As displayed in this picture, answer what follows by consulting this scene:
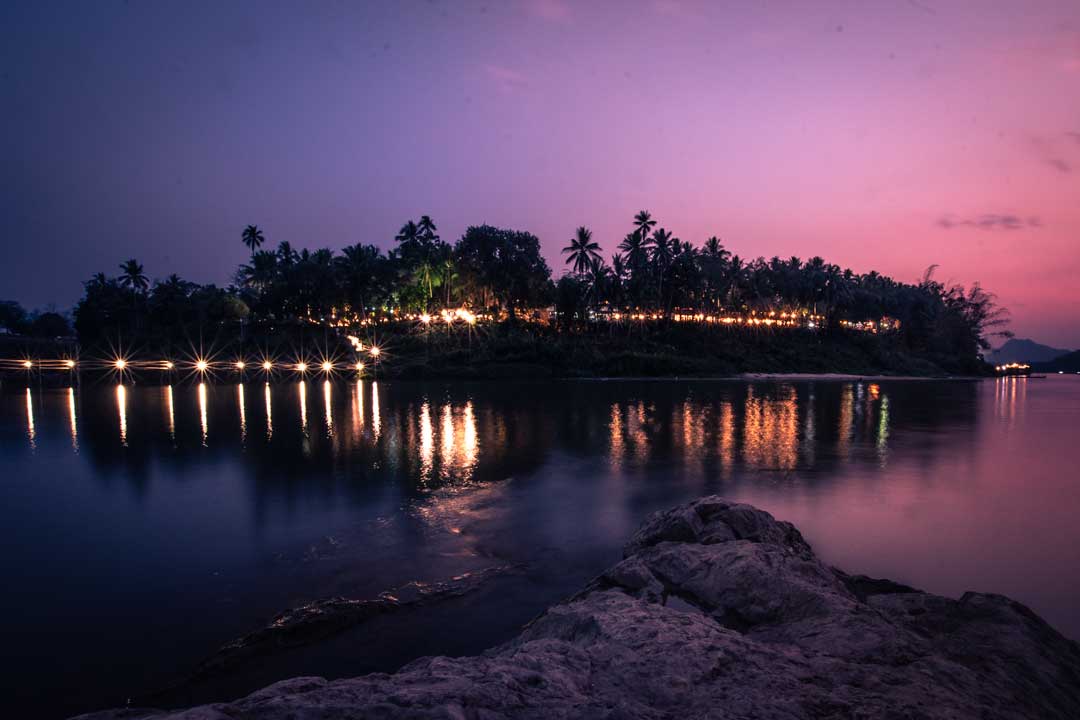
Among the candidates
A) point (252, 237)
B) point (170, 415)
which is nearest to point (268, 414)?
point (170, 415)

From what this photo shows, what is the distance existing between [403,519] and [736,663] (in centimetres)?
1001

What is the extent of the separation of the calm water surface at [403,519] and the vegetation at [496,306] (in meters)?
53.0

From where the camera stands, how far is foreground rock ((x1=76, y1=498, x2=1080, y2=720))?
3969 mm

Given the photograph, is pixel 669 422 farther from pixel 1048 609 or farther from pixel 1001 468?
pixel 1048 609

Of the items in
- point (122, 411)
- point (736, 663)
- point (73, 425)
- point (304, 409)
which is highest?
point (736, 663)

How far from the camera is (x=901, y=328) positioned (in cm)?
12288

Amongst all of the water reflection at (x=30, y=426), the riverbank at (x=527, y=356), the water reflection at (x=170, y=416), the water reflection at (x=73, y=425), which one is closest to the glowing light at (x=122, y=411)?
the water reflection at (x=73, y=425)

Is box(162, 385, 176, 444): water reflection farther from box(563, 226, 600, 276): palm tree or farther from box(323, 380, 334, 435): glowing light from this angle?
box(563, 226, 600, 276): palm tree

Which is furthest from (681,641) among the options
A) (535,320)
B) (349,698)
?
(535,320)

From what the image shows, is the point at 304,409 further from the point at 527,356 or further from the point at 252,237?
the point at 252,237

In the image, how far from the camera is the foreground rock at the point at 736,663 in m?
3.97

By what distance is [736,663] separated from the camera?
4.81 metres

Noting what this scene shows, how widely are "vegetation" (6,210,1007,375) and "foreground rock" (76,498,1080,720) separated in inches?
2826

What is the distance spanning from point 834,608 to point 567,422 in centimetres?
2674
